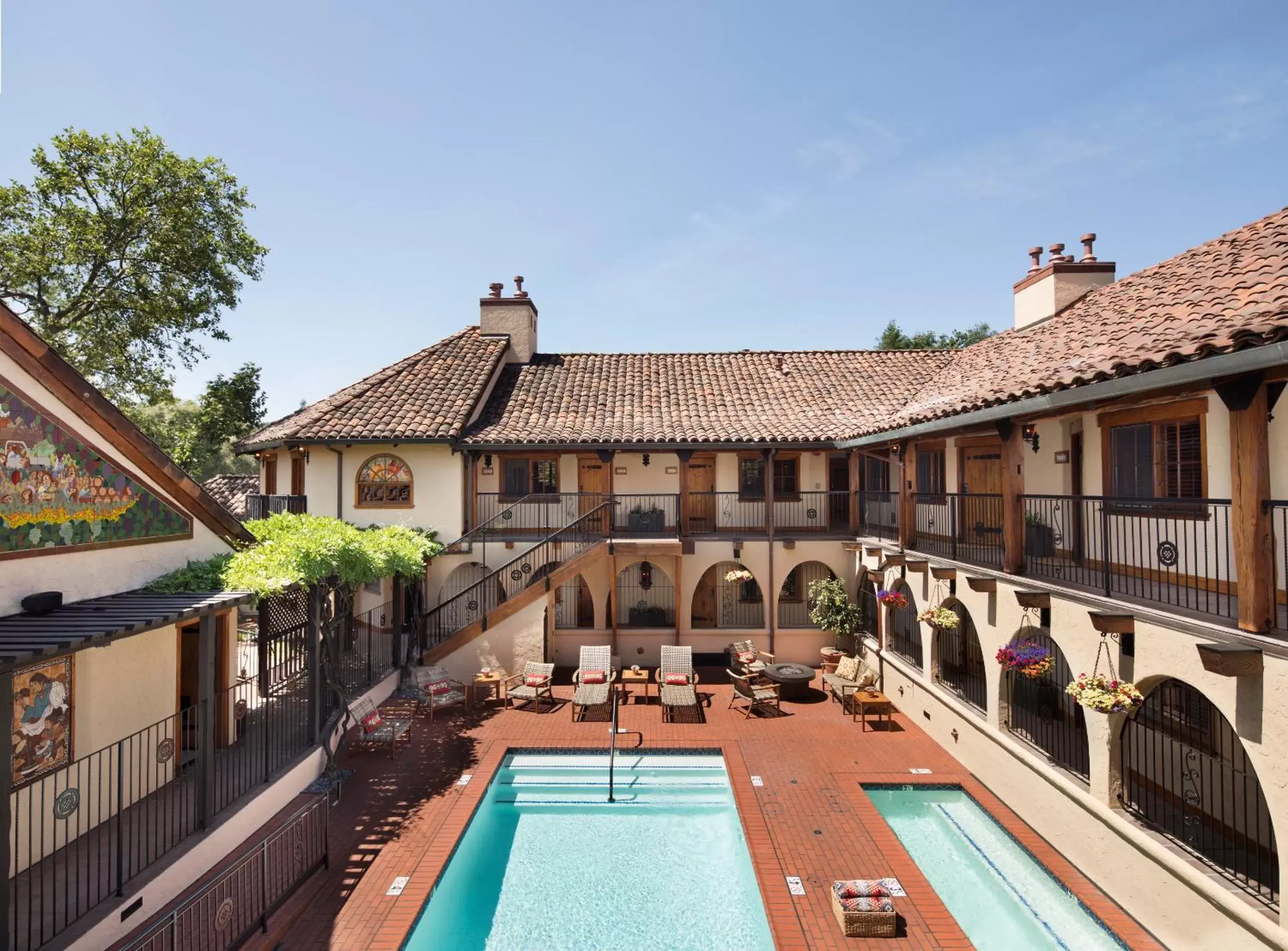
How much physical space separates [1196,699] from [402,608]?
15.1m

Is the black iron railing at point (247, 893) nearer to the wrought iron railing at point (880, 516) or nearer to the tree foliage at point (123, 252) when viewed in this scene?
the wrought iron railing at point (880, 516)

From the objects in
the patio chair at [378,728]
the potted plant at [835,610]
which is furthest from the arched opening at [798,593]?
the patio chair at [378,728]

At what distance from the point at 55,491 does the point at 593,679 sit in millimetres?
10018

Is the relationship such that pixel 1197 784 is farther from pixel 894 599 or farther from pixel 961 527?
pixel 961 527

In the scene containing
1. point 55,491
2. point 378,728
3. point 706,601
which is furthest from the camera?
point 706,601

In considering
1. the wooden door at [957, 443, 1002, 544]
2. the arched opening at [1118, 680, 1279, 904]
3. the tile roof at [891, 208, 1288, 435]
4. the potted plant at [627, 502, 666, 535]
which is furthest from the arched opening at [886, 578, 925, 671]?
the potted plant at [627, 502, 666, 535]

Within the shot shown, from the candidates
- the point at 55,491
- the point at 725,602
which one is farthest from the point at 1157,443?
the point at 55,491

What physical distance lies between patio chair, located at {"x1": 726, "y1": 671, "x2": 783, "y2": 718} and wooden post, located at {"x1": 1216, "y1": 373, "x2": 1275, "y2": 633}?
8964mm

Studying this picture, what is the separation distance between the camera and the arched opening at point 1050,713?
932 cm

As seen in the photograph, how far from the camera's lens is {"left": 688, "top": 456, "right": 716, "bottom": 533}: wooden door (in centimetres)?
1784

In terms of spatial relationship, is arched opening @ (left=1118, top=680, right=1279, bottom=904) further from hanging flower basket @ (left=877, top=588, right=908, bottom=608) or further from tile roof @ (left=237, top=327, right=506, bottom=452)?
tile roof @ (left=237, top=327, right=506, bottom=452)

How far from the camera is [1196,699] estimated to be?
8969 millimetres

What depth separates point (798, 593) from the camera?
1944 cm

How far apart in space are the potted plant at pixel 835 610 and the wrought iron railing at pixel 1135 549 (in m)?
4.84
